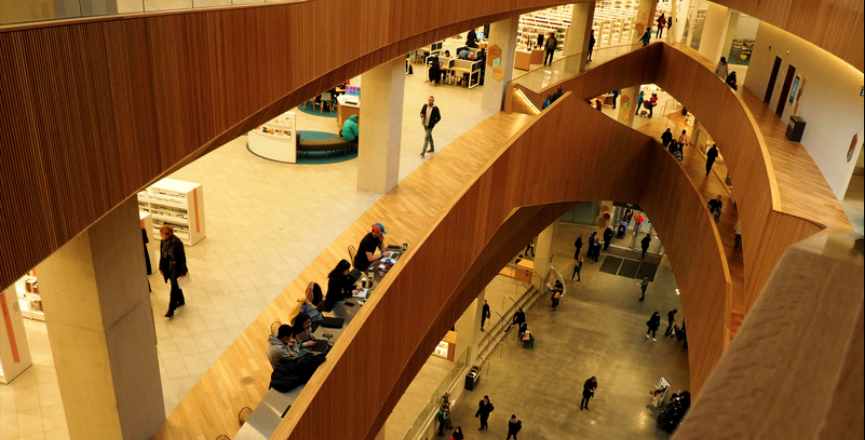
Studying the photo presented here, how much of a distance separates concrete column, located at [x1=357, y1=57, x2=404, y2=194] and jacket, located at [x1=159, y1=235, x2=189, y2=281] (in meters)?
5.24

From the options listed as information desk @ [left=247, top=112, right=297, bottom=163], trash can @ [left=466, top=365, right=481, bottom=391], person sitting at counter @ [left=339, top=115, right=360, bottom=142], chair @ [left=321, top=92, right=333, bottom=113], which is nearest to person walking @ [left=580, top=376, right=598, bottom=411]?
trash can @ [left=466, top=365, right=481, bottom=391]

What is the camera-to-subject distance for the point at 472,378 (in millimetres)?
21344

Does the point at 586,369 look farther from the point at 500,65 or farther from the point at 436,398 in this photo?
the point at 500,65

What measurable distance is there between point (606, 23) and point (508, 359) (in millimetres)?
17065

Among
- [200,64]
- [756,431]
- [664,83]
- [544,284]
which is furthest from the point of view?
[544,284]

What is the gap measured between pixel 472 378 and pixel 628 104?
49.4ft

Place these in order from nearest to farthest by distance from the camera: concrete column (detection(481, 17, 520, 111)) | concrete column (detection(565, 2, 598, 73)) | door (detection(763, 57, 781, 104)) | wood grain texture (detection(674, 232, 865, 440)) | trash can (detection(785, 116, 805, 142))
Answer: wood grain texture (detection(674, 232, 865, 440)) → trash can (detection(785, 116, 805, 142)) → door (detection(763, 57, 781, 104)) → concrete column (detection(481, 17, 520, 111)) → concrete column (detection(565, 2, 598, 73))

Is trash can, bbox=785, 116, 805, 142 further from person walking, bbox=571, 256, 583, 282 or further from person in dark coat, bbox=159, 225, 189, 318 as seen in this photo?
person walking, bbox=571, 256, 583, 282

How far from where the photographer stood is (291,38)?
896 centimetres

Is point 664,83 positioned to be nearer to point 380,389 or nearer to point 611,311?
point 611,311

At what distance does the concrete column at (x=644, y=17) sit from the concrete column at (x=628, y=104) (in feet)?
10.1

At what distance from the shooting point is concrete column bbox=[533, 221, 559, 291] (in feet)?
85.3

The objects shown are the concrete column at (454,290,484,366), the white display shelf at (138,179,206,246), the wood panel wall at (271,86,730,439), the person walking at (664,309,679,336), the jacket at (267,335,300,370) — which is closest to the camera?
the wood panel wall at (271,86,730,439)

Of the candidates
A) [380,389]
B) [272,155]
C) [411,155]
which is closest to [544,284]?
[411,155]
